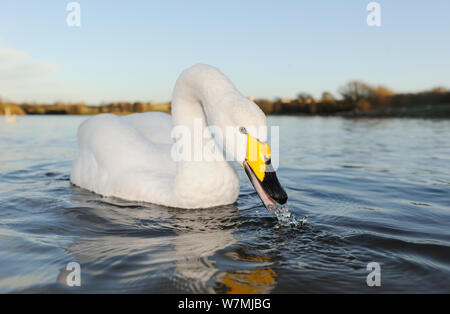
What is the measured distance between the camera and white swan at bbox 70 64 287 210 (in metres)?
3.41

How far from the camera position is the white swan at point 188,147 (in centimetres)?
341

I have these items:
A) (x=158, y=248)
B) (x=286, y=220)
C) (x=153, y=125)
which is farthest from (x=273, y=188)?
(x=153, y=125)

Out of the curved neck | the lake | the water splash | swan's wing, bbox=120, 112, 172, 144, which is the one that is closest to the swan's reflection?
the lake

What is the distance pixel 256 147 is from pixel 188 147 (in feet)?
4.52

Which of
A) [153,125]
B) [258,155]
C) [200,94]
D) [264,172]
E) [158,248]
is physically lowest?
→ [158,248]

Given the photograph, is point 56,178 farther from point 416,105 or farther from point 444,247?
point 416,105

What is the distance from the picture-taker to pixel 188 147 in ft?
15.0

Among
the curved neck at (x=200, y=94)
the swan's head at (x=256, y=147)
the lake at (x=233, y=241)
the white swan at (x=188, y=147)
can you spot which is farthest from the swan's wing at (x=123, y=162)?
the swan's head at (x=256, y=147)

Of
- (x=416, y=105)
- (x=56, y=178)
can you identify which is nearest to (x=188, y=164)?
(x=56, y=178)

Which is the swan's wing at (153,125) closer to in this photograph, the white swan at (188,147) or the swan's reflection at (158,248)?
the white swan at (188,147)

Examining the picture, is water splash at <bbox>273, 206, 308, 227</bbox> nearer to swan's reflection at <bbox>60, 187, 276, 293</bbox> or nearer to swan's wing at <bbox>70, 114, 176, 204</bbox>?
swan's reflection at <bbox>60, 187, 276, 293</bbox>

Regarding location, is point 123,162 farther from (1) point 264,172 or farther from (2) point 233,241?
(1) point 264,172
